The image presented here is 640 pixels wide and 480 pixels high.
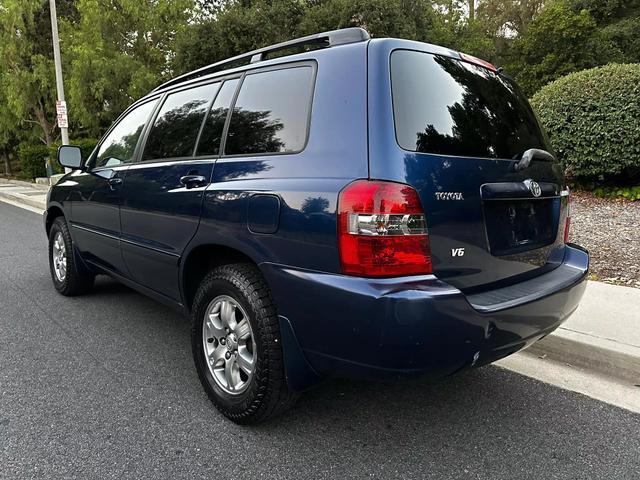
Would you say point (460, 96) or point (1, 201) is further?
point (1, 201)

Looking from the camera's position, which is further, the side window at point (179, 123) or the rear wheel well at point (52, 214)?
the rear wheel well at point (52, 214)

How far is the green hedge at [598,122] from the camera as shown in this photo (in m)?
6.98

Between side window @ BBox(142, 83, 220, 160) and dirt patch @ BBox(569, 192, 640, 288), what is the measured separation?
13.3ft

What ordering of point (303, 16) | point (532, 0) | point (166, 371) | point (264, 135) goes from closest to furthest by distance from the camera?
point (264, 135) → point (166, 371) → point (303, 16) → point (532, 0)

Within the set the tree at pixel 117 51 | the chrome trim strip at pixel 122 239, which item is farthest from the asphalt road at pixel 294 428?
the tree at pixel 117 51

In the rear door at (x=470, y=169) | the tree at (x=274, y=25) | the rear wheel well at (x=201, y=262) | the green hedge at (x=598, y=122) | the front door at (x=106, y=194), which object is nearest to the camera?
the rear door at (x=470, y=169)

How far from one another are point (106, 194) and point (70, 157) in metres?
0.82

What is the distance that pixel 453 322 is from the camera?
1998 mm

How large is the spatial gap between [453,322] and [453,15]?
25249 millimetres

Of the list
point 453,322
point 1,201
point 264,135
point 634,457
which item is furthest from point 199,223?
point 1,201

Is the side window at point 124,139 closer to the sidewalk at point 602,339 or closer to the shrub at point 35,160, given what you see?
the sidewalk at point 602,339

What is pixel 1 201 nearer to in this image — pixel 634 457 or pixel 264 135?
pixel 264 135

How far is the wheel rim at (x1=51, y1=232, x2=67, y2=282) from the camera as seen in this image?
15.7 feet

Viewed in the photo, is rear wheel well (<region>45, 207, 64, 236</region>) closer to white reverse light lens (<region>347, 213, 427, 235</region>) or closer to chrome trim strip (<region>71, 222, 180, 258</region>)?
chrome trim strip (<region>71, 222, 180, 258</region>)
